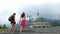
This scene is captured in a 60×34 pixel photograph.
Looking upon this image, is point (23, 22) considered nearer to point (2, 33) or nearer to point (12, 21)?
point (12, 21)

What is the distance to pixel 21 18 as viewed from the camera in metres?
23.5

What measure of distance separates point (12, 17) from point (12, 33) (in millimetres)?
2943

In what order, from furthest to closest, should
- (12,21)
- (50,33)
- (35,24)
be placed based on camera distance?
(35,24) → (12,21) → (50,33)

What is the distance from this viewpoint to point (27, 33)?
67.3 ft

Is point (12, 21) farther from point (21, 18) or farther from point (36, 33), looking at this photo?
point (36, 33)

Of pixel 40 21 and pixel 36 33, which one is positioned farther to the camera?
pixel 40 21

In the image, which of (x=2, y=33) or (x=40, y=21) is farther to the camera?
(x=40, y=21)

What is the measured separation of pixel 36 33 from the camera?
66.5 ft

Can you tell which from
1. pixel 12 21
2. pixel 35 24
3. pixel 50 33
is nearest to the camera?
pixel 50 33

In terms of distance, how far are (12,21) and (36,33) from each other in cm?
351

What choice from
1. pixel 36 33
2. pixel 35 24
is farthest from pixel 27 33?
pixel 35 24

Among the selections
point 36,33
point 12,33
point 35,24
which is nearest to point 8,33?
point 12,33

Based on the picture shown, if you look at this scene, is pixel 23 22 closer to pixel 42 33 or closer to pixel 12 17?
pixel 12 17

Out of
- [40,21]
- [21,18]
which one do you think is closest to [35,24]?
[40,21]
